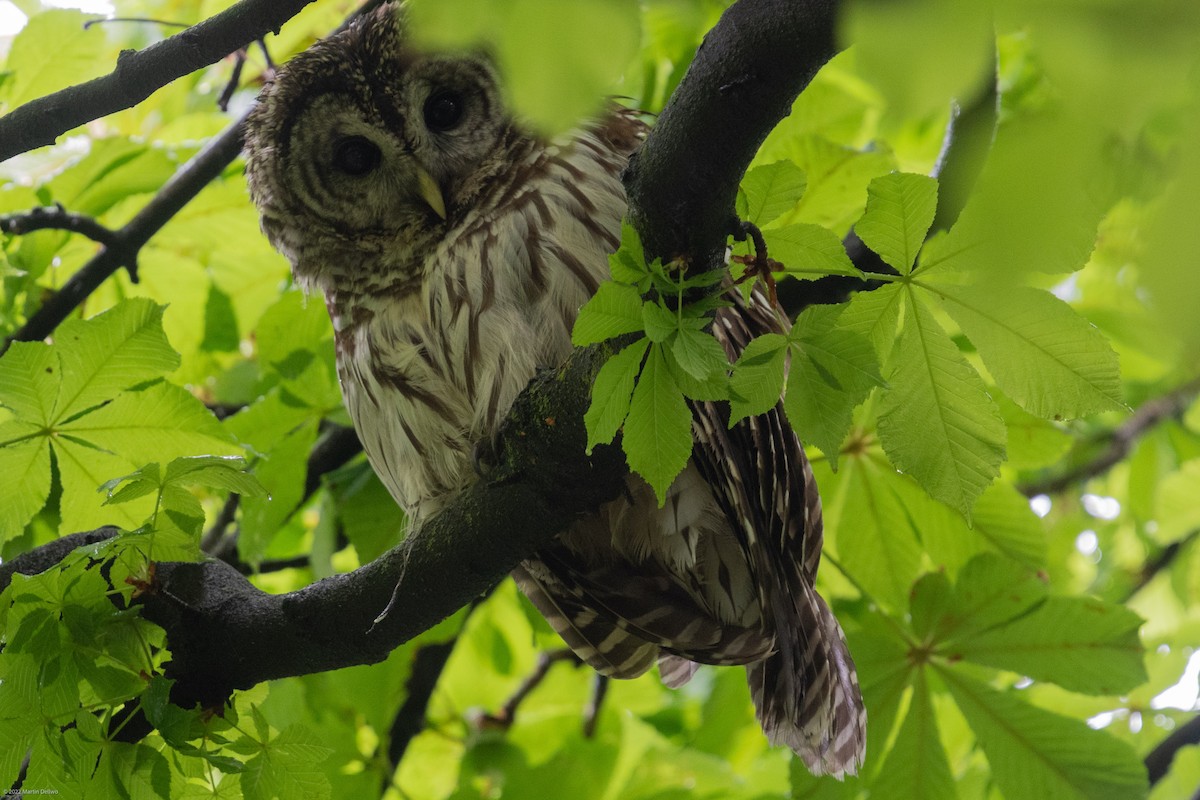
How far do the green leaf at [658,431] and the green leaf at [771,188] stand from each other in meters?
0.30

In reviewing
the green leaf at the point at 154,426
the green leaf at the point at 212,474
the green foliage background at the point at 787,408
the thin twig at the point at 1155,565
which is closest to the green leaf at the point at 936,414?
the green foliage background at the point at 787,408

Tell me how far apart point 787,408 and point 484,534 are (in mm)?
740

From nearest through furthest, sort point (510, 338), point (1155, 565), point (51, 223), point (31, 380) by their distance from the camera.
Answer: point (31, 380) < point (510, 338) < point (51, 223) < point (1155, 565)

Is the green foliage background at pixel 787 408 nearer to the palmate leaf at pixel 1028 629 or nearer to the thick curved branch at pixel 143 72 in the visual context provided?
the palmate leaf at pixel 1028 629

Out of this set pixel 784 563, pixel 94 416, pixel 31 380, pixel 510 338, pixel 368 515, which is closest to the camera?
pixel 31 380

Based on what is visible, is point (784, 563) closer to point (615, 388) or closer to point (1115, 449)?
point (615, 388)

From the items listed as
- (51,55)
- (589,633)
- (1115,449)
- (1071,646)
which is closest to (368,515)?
(589,633)

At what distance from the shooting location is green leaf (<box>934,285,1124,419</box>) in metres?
1.46

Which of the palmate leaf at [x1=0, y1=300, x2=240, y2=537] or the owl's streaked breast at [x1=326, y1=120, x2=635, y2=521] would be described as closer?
the palmate leaf at [x1=0, y1=300, x2=240, y2=537]

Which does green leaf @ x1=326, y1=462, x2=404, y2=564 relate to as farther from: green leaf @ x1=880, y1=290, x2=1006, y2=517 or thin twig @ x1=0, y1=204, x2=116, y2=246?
green leaf @ x1=880, y1=290, x2=1006, y2=517

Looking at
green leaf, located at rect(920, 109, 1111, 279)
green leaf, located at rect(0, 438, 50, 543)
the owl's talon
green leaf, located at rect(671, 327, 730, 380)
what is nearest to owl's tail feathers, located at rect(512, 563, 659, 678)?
the owl's talon

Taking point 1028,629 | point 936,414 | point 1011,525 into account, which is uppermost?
point 936,414

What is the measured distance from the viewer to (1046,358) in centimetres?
148

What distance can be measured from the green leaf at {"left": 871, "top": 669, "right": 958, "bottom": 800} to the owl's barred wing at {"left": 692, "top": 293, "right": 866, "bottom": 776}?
0.08 meters
